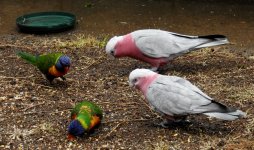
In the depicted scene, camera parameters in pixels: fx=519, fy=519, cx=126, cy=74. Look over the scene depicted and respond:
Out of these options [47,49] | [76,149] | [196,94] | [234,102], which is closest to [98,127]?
[76,149]

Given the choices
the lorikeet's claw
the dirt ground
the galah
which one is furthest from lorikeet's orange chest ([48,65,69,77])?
the lorikeet's claw

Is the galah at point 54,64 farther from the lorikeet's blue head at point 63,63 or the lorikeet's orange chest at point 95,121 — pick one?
the lorikeet's orange chest at point 95,121

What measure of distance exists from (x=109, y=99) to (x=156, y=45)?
91 cm

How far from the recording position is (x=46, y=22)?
7.48 m

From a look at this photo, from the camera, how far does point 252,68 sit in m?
5.55

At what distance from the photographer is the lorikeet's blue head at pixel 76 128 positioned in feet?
12.5

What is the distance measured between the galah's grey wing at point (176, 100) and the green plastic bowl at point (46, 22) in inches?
132

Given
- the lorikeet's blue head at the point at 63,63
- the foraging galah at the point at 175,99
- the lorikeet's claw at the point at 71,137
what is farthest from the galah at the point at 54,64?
the lorikeet's claw at the point at 71,137

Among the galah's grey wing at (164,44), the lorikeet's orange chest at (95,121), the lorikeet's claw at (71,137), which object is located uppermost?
the galah's grey wing at (164,44)

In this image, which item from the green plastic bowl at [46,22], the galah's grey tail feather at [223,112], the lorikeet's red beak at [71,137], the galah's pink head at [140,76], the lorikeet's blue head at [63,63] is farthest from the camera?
the green plastic bowl at [46,22]

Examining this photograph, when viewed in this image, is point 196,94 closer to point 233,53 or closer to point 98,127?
point 98,127

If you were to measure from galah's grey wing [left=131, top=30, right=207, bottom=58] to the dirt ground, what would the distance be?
0.96ft

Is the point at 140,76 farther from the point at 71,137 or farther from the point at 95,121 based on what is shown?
the point at 71,137

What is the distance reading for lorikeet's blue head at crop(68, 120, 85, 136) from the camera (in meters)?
3.82
